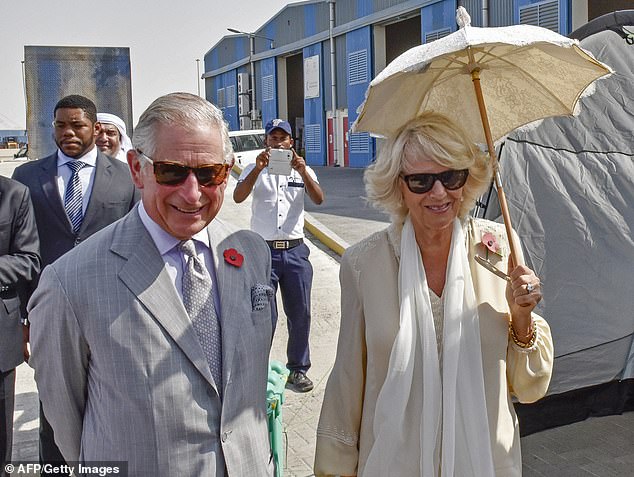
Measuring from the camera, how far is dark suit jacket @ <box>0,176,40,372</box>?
121 inches

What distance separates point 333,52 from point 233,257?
2629 centimetres

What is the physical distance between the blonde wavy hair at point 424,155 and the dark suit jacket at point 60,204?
189 centimetres

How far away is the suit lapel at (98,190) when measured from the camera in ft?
12.0

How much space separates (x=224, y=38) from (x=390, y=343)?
38.4 m

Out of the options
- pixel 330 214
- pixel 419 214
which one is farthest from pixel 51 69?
pixel 419 214

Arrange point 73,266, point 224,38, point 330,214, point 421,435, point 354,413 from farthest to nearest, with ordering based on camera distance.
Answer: point 224,38, point 330,214, point 354,413, point 421,435, point 73,266

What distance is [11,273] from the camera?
3061 millimetres

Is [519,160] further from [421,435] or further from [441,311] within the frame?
[421,435]

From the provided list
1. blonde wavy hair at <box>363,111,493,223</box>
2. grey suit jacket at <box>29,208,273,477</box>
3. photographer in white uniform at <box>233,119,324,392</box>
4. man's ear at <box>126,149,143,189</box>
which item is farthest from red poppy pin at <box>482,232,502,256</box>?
photographer in white uniform at <box>233,119,324,392</box>

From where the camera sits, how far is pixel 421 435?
2.09m

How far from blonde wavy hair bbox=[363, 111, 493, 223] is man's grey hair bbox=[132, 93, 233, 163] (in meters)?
0.67

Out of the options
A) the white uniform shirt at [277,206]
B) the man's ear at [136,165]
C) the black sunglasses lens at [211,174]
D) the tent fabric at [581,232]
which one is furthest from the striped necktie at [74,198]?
the tent fabric at [581,232]

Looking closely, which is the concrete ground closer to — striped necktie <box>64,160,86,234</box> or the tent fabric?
the tent fabric

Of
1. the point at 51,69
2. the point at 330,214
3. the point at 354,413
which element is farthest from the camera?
the point at 330,214
